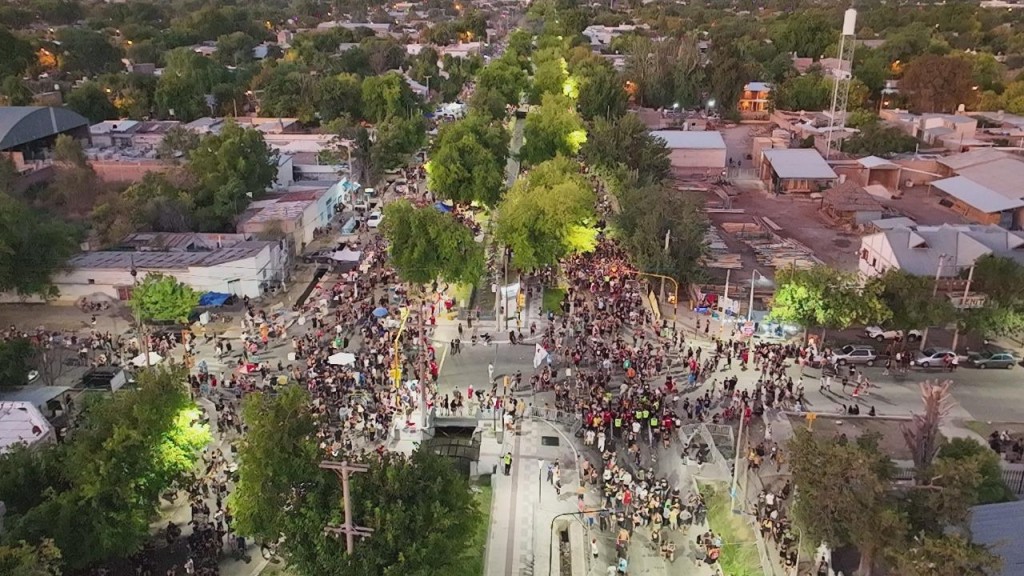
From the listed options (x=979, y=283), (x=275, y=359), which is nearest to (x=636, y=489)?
(x=275, y=359)

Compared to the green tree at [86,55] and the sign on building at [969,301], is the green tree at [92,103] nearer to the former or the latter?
the green tree at [86,55]

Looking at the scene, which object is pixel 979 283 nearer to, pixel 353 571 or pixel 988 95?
pixel 353 571

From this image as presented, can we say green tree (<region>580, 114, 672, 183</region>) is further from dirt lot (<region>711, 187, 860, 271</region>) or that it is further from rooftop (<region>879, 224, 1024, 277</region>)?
rooftop (<region>879, 224, 1024, 277</region>)

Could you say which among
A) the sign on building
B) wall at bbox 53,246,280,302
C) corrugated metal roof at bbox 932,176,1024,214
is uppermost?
the sign on building

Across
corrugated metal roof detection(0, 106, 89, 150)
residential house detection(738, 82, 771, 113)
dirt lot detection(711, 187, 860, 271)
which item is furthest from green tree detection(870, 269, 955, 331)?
residential house detection(738, 82, 771, 113)

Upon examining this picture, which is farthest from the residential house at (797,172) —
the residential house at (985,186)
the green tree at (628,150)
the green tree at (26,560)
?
the green tree at (26,560)

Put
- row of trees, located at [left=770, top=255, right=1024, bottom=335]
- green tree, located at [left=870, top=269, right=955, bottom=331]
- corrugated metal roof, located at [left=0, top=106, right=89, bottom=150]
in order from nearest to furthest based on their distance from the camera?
green tree, located at [left=870, top=269, right=955, bottom=331] → row of trees, located at [left=770, top=255, right=1024, bottom=335] → corrugated metal roof, located at [left=0, top=106, right=89, bottom=150]
